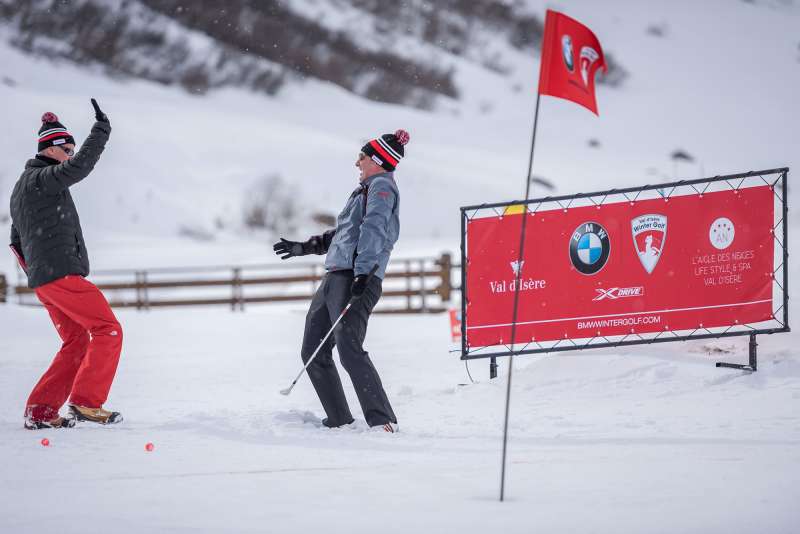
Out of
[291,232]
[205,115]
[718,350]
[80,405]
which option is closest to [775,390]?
[718,350]

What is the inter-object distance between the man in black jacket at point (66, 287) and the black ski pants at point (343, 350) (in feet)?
3.70

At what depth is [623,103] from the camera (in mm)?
131875

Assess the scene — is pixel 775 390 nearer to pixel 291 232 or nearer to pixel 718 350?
pixel 718 350

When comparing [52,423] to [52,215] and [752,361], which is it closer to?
[52,215]

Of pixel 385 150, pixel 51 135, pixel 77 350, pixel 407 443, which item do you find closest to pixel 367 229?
pixel 385 150

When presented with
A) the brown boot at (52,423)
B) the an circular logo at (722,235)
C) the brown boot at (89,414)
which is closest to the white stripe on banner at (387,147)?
the brown boot at (89,414)

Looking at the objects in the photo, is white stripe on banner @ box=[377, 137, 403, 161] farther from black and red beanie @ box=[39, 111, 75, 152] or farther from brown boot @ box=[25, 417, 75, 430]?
brown boot @ box=[25, 417, 75, 430]

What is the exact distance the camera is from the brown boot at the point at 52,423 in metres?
4.99

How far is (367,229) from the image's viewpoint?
16.3ft

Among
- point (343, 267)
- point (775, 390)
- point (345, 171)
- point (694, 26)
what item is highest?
point (694, 26)

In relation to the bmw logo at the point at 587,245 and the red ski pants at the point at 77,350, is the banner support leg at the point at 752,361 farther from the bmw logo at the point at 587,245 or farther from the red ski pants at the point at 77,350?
the red ski pants at the point at 77,350

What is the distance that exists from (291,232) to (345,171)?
289 inches

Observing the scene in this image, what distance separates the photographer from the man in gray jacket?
4.95 metres

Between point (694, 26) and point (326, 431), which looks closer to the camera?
point (326, 431)
